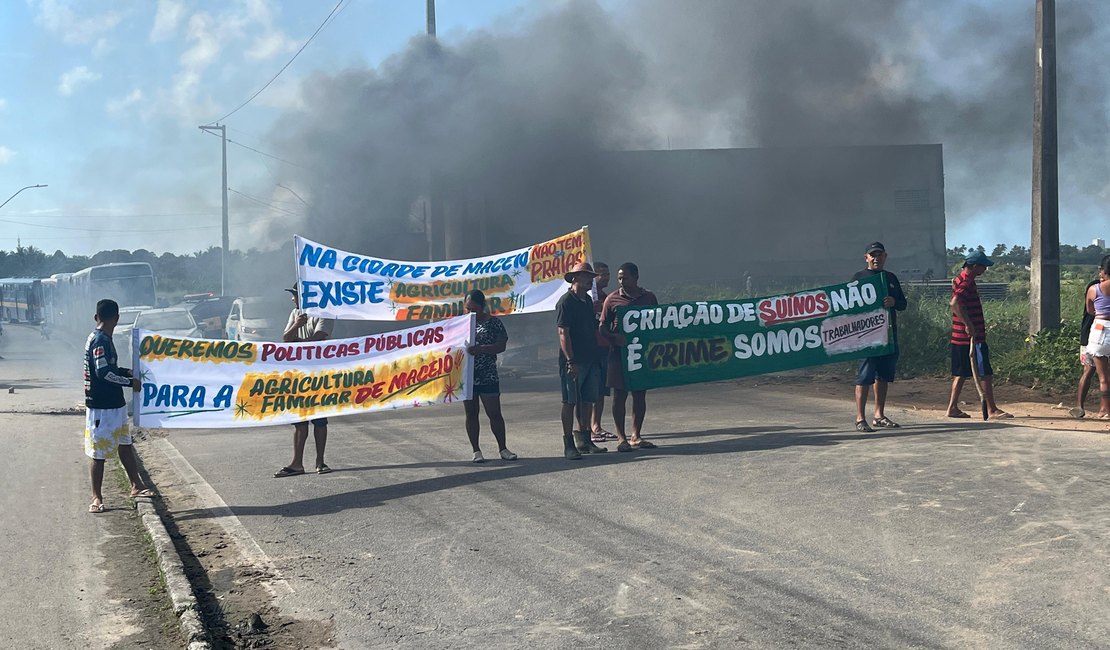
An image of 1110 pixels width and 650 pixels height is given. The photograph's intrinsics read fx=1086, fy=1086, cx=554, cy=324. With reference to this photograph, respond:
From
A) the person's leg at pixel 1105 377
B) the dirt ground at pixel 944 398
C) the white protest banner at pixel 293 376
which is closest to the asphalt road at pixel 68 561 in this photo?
the white protest banner at pixel 293 376

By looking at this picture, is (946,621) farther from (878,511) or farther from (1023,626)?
(878,511)

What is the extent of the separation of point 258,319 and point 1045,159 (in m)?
14.6

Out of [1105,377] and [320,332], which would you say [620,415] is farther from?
[1105,377]

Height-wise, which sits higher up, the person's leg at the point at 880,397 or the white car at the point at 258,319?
the white car at the point at 258,319

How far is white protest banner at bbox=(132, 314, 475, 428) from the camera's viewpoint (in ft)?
26.7

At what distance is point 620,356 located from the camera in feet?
32.0

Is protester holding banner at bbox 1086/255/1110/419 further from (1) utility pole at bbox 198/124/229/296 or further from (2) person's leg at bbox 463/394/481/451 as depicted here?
(1) utility pole at bbox 198/124/229/296

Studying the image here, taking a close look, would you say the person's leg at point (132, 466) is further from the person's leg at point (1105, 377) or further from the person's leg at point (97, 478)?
the person's leg at point (1105, 377)

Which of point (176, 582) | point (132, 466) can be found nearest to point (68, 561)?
point (176, 582)

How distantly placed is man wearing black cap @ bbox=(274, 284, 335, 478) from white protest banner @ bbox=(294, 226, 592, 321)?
4.46 ft

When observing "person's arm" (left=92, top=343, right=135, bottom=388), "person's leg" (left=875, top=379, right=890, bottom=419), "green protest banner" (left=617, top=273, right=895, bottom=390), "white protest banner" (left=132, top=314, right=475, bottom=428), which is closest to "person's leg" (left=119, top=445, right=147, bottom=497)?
"white protest banner" (left=132, top=314, right=475, bottom=428)

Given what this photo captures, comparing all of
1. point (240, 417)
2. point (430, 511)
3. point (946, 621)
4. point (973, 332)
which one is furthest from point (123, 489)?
point (973, 332)

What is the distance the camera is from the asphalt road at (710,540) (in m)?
4.63

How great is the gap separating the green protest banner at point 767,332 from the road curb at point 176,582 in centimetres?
468
